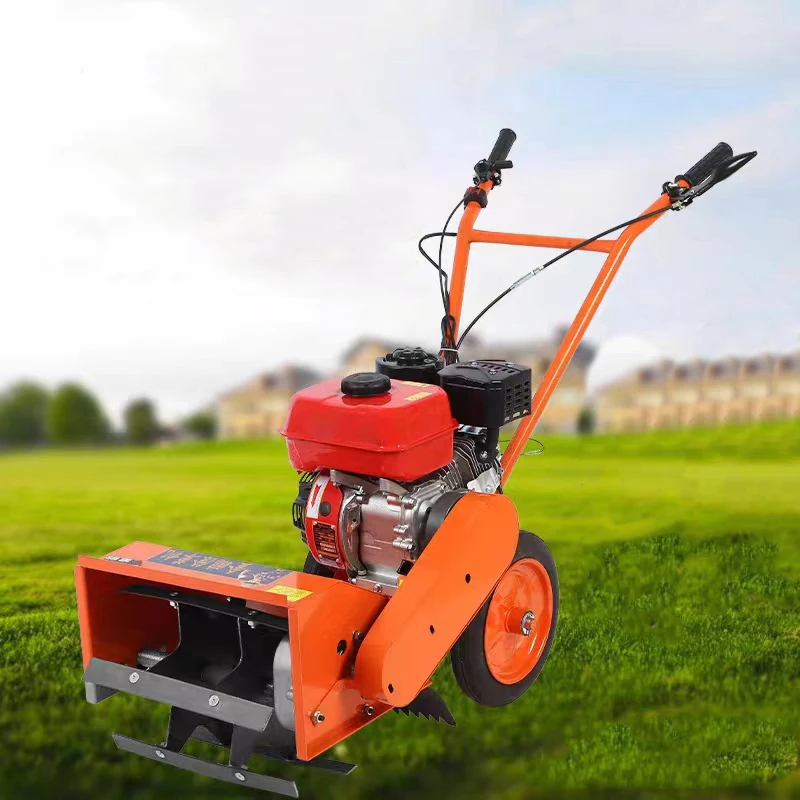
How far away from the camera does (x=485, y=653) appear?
150 inches

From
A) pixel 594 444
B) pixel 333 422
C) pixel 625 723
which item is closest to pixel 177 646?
pixel 333 422

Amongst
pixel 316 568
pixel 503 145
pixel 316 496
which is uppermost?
pixel 503 145

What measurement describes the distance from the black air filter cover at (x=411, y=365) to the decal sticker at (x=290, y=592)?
115 centimetres

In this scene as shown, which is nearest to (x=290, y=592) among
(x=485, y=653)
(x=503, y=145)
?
(x=485, y=653)

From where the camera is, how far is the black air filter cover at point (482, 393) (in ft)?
12.4

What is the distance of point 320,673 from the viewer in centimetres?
314

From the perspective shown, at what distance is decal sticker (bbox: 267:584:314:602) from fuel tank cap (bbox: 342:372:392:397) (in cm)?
76

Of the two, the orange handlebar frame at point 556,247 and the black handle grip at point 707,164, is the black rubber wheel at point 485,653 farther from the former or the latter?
the black handle grip at point 707,164

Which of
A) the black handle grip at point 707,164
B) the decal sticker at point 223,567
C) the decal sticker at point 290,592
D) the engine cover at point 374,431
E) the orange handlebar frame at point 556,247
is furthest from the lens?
the black handle grip at point 707,164

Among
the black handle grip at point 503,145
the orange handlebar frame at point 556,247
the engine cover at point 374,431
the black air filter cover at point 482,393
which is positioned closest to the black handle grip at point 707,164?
the orange handlebar frame at point 556,247

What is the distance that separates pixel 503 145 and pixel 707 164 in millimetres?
1026

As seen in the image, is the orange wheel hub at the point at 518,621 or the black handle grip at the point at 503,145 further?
the black handle grip at the point at 503,145

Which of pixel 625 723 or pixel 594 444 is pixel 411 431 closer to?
pixel 625 723

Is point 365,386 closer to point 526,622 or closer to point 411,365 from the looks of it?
point 411,365
